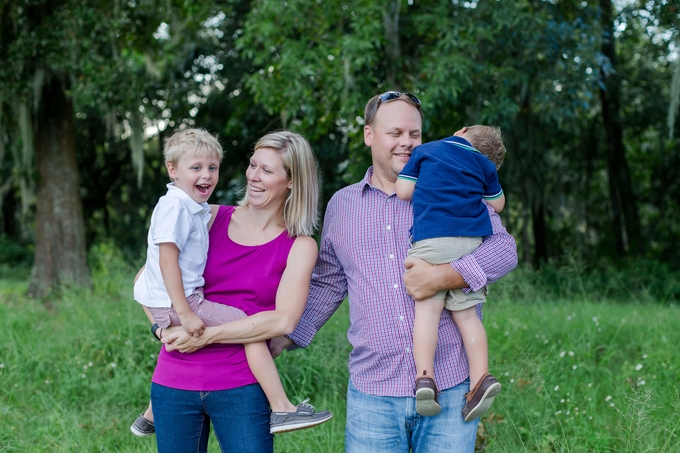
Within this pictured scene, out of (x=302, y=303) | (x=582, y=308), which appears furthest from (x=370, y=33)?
(x=302, y=303)

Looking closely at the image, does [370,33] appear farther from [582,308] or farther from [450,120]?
[582,308]

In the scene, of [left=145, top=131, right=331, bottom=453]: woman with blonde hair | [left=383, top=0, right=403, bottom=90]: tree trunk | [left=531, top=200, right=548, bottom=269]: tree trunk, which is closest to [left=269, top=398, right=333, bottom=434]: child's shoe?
[left=145, top=131, right=331, bottom=453]: woman with blonde hair

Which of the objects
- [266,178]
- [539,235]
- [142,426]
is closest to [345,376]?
[142,426]

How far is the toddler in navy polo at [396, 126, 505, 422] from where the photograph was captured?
2.18 meters

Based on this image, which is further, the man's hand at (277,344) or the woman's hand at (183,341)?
the man's hand at (277,344)

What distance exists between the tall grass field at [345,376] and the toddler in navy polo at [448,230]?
3.13 ft

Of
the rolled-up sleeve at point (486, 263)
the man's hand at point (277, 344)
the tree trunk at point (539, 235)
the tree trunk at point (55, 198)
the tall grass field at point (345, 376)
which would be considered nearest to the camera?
the rolled-up sleeve at point (486, 263)

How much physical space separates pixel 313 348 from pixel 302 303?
7.32ft

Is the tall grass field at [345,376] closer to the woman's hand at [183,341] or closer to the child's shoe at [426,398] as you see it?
the child's shoe at [426,398]

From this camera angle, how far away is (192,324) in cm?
216

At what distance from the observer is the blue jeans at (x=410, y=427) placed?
7.09ft

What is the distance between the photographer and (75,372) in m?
4.59

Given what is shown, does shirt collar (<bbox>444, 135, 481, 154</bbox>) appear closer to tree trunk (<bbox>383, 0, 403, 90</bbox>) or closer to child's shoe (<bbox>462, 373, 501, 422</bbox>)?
child's shoe (<bbox>462, 373, 501, 422</bbox>)

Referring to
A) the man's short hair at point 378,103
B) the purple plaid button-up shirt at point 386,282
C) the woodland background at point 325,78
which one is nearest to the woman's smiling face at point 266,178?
the purple plaid button-up shirt at point 386,282
